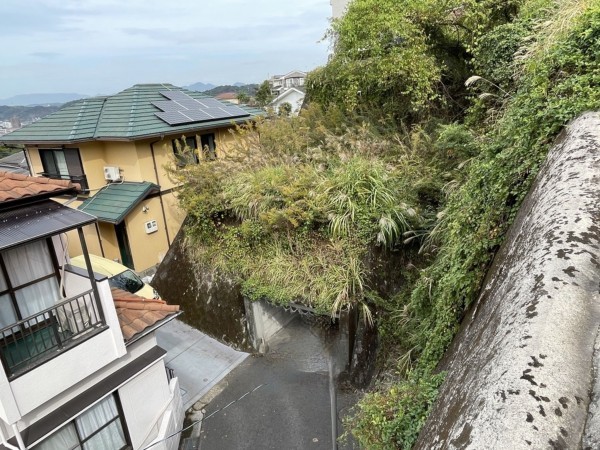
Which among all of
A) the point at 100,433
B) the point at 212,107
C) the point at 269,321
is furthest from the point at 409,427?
the point at 212,107

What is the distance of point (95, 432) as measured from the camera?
5270 millimetres

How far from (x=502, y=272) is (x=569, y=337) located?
1.04m

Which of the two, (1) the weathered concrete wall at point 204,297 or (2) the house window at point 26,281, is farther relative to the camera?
(1) the weathered concrete wall at point 204,297

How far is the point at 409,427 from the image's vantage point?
9.43ft

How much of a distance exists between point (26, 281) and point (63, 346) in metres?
1.07

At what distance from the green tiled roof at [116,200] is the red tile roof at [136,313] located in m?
5.67

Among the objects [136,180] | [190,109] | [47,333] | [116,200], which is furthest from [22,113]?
[47,333]

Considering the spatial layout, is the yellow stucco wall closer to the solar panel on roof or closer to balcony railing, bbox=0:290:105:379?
the solar panel on roof

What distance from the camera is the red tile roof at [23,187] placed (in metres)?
4.30

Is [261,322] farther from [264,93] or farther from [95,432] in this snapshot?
[264,93]

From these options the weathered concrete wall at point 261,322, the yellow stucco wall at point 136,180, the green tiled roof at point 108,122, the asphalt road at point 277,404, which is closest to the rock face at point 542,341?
the asphalt road at point 277,404

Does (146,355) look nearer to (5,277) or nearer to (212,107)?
(5,277)

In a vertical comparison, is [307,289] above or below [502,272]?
below

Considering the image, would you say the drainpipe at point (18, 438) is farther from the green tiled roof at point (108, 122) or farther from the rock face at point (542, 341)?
the green tiled roof at point (108, 122)
